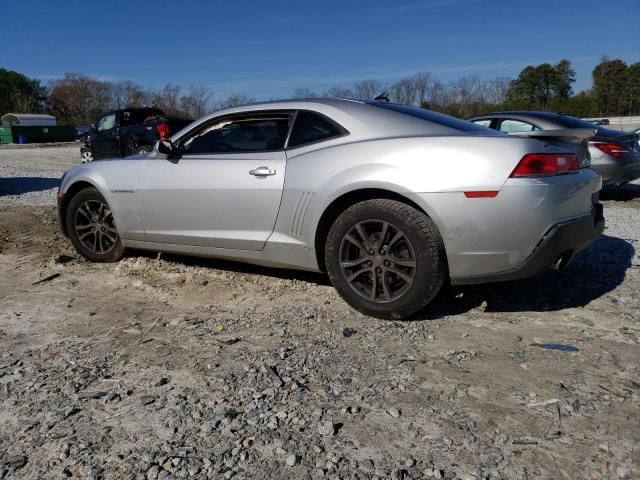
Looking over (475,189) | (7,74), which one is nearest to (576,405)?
(475,189)

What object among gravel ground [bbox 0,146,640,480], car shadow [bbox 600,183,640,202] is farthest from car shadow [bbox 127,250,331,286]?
car shadow [bbox 600,183,640,202]

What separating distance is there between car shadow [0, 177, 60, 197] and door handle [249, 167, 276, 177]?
7706 millimetres

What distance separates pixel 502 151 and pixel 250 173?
68.5 inches

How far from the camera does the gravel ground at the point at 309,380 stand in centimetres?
206

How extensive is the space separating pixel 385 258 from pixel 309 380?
1038 mm

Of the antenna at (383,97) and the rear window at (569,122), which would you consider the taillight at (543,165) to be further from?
the rear window at (569,122)

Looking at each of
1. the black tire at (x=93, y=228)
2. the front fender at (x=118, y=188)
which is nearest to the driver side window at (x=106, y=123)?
the black tire at (x=93, y=228)

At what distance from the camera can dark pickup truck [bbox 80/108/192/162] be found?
14.2 m

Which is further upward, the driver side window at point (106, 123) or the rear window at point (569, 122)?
the driver side window at point (106, 123)

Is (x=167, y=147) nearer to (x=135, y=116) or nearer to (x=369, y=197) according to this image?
(x=369, y=197)

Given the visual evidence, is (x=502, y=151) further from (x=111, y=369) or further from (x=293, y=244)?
(x=111, y=369)

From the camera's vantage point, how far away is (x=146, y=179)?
173 inches

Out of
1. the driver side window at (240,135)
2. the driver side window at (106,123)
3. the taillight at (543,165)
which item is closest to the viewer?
the taillight at (543,165)

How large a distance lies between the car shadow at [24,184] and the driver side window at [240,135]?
6.99 meters
